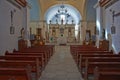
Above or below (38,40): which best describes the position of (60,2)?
above

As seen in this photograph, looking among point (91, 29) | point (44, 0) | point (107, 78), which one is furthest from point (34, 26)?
point (107, 78)

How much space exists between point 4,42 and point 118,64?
6120 millimetres

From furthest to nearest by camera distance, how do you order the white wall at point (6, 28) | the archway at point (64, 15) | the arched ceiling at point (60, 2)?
the archway at point (64, 15), the arched ceiling at point (60, 2), the white wall at point (6, 28)

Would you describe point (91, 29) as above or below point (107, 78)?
above

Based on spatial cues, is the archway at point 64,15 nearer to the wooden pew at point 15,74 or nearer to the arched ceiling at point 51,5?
the arched ceiling at point 51,5

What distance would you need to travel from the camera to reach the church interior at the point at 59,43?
20.8 ft

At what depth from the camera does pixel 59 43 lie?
32.0m

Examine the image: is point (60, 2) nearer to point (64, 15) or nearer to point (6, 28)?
point (64, 15)

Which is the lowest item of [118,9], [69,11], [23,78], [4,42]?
[23,78]

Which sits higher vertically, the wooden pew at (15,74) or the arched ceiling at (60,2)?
the arched ceiling at (60,2)

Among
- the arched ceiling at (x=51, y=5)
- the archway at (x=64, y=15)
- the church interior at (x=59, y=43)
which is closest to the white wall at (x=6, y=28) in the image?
the church interior at (x=59, y=43)

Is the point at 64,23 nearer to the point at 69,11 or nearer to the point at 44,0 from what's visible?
the point at 69,11

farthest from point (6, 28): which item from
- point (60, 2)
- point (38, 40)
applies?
point (60, 2)

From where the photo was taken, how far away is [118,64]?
6.34m
